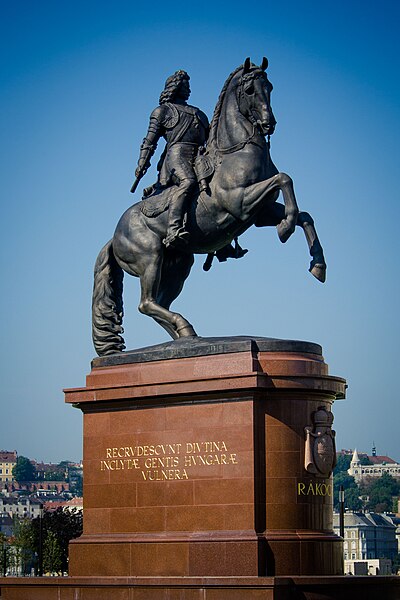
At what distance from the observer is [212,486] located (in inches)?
889

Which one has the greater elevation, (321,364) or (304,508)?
(321,364)

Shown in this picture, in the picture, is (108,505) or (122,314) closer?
(108,505)

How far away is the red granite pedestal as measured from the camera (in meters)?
21.8

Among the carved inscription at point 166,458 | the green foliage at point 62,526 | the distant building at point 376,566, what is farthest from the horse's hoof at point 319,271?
the distant building at point 376,566

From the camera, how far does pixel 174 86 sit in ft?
85.6

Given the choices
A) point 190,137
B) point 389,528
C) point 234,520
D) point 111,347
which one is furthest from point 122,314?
point 389,528

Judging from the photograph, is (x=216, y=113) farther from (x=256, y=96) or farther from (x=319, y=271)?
(x=319, y=271)

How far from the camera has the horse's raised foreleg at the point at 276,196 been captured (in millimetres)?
23811

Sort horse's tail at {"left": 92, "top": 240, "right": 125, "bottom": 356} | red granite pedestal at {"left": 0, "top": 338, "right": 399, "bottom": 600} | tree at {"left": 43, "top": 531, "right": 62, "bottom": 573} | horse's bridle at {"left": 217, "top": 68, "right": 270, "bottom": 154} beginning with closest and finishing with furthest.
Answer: red granite pedestal at {"left": 0, "top": 338, "right": 399, "bottom": 600}
horse's bridle at {"left": 217, "top": 68, "right": 270, "bottom": 154}
horse's tail at {"left": 92, "top": 240, "right": 125, "bottom": 356}
tree at {"left": 43, "top": 531, "right": 62, "bottom": 573}

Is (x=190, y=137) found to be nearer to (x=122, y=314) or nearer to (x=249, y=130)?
(x=249, y=130)

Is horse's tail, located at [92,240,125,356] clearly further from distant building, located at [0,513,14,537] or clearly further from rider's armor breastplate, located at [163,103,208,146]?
distant building, located at [0,513,14,537]

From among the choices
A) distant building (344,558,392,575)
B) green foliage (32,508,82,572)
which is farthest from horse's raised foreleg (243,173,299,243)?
distant building (344,558,392,575)

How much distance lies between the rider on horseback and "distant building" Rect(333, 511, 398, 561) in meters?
153

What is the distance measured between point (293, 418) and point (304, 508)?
55.7 inches
